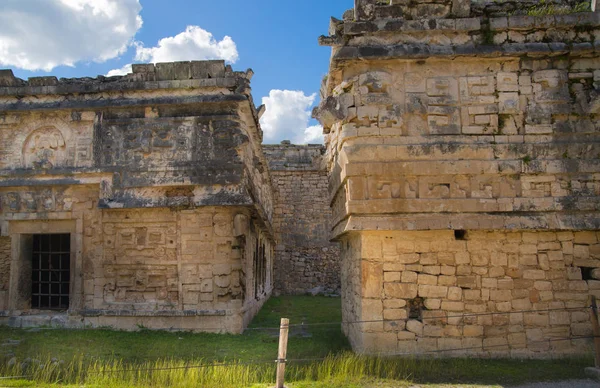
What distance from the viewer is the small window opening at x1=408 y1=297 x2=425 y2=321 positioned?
6.23 meters

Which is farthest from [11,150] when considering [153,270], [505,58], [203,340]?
[505,58]

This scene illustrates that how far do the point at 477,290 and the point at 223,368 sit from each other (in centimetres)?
359

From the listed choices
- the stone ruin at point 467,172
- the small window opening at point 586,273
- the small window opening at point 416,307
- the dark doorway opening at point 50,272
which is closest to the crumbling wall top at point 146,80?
the stone ruin at point 467,172

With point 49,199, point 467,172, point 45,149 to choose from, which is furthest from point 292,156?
point 467,172

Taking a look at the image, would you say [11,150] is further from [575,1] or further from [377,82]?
[575,1]

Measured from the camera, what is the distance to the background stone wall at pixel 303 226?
1738cm

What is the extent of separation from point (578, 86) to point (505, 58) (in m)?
1.15

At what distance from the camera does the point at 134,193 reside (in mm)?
8680

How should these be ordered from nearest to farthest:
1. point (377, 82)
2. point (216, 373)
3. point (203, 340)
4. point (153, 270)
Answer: point (216, 373), point (377, 82), point (203, 340), point (153, 270)

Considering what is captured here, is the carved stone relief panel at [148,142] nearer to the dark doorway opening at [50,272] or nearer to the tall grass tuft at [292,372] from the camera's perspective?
the dark doorway opening at [50,272]

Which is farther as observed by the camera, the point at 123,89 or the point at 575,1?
the point at 123,89

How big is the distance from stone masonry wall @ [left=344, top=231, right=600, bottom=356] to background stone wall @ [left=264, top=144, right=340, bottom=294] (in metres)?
11.0

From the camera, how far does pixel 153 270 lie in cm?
862

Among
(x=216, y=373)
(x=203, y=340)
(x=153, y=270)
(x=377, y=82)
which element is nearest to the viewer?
(x=216, y=373)
